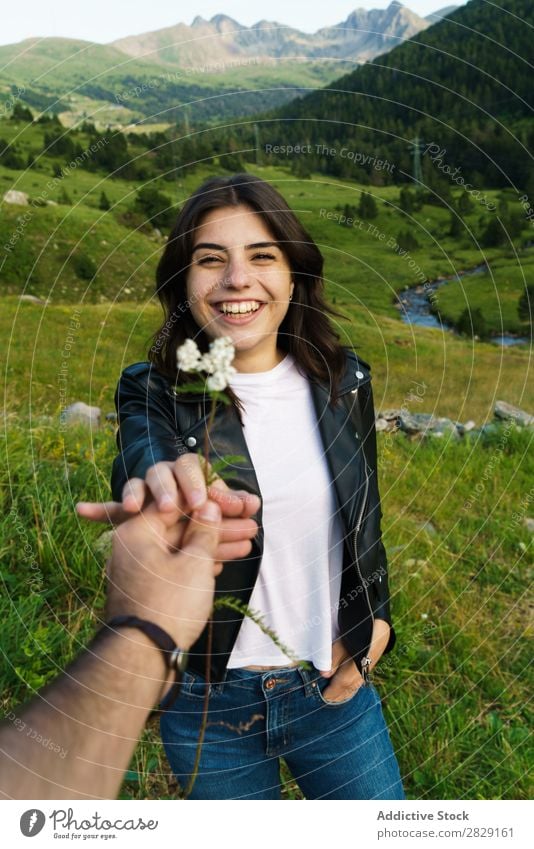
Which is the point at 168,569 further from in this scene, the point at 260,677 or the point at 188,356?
the point at 260,677

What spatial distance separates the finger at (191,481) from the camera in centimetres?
120

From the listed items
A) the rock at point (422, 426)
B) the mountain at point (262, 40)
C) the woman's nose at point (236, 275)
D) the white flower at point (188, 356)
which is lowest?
the rock at point (422, 426)

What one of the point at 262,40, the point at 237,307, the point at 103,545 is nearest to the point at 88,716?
the point at 237,307

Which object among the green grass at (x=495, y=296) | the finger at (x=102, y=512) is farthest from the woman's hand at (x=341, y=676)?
the green grass at (x=495, y=296)

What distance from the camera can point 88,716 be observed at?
3.86ft

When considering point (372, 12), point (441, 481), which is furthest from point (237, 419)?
point (441, 481)

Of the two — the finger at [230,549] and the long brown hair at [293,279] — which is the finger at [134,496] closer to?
the finger at [230,549]

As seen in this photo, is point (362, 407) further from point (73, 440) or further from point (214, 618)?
point (73, 440)

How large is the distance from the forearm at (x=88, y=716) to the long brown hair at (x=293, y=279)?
90cm

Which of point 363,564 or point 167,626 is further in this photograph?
point 363,564

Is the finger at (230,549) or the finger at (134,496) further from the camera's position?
the finger at (230,549)

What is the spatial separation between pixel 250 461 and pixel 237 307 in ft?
1.53
